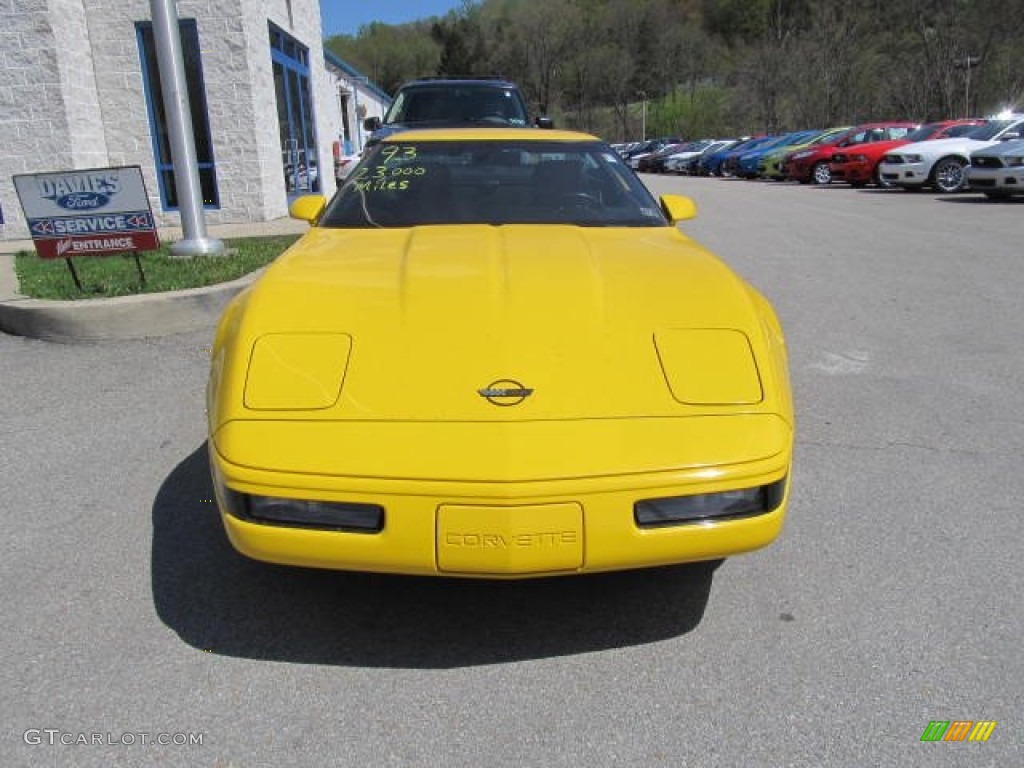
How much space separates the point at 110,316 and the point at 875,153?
18.6 meters

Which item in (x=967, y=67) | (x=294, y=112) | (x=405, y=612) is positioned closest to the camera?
(x=405, y=612)

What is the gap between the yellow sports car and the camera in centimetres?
201

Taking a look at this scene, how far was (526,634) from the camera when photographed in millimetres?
2365

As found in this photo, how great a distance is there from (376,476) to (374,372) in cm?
35

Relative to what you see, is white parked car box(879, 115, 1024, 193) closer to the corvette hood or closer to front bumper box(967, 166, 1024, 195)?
front bumper box(967, 166, 1024, 195)

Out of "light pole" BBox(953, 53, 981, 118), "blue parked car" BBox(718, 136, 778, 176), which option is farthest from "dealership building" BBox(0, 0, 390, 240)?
"light pole" BBox(953, 53, 981, 118)

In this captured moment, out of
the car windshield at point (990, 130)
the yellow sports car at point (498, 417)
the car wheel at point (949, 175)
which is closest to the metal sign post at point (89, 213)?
the yellow sports car at point (498, 417)

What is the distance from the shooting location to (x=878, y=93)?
41.3m

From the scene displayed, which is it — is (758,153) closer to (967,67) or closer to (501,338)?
(967,67)

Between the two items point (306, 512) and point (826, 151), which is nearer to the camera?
point (306, 512)

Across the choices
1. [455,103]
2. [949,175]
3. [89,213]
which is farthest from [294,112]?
[949,175]

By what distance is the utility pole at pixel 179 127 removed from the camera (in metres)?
7.48

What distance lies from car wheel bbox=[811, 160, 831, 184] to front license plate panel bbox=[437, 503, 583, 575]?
21.9 metres

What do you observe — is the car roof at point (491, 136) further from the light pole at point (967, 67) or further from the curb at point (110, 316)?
the light pole at point (967, 67)
